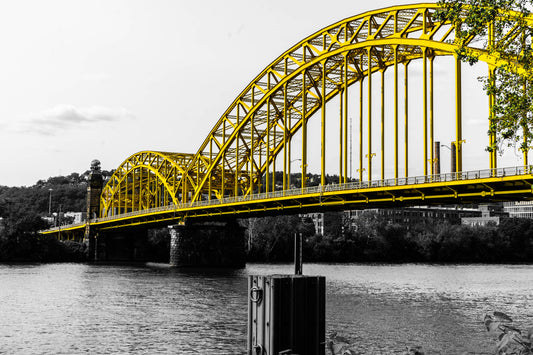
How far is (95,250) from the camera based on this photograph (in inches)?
4545

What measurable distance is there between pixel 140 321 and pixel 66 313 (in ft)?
19.4

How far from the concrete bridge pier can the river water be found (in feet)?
91.7

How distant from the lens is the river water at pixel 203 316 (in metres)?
26.7

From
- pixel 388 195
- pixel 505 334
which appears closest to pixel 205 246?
pixel 388 195

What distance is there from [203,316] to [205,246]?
175 feet

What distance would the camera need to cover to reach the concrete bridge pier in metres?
87.9

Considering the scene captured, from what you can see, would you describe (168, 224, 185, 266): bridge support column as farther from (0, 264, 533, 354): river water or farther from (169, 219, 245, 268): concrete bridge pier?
(0, 264, 533, 354): river water

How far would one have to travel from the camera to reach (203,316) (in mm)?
35531

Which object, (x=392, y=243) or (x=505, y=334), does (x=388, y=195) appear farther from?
(x=392, y=243)

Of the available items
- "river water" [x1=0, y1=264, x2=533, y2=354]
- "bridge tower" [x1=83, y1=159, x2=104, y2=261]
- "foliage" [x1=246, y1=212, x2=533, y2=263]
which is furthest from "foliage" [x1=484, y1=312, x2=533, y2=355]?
"bridge tower" [x1=83, y1=159, x2=104, y2=261]

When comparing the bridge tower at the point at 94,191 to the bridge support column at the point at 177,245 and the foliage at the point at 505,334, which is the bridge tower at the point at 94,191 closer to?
the bridge support column at the point at 177,245

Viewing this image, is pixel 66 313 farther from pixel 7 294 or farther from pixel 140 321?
pixel 7 294

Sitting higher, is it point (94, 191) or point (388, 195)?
point (94, 191)

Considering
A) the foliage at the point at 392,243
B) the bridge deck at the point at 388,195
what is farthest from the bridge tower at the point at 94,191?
the bridge deck at the point at 388,195
